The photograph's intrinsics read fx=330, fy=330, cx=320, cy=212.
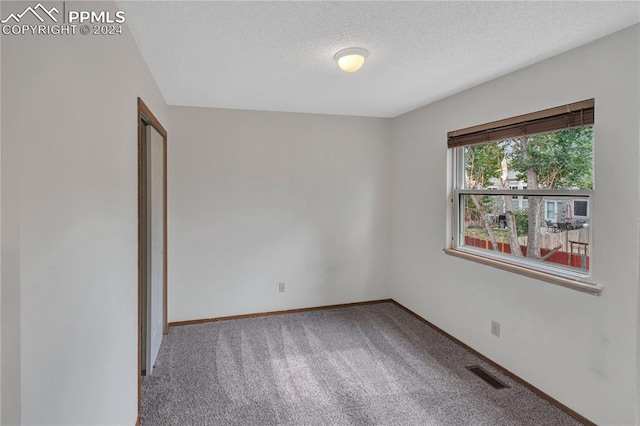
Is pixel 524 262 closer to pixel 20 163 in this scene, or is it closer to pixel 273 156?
pixel 273 156

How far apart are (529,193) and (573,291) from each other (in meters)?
0.78

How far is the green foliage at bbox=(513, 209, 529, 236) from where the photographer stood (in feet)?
8.74

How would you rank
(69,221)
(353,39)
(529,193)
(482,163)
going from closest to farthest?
(69,221)
(353,39)
(529,193)
(482,163)

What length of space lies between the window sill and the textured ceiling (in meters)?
1.52

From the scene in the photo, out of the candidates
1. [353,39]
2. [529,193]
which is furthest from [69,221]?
[529,193]

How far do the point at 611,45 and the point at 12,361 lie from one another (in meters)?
3.07

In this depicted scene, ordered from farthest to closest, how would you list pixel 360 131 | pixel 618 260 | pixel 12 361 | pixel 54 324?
pixel 360 131 < pixel 618 260 < pixel 54 324 < pixel 12 361

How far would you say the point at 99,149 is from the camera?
1.44 meters

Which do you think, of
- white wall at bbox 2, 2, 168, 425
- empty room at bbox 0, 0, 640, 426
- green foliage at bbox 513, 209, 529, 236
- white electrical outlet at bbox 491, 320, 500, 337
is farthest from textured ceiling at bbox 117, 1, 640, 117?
white electrical outlet at bbox 491, 320, 500, 337

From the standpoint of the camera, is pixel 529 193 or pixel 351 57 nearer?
pixel 351 57

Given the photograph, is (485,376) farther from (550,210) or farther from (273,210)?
(273,210)

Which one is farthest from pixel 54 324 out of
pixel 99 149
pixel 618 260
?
pixel 618 260

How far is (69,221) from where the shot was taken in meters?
1.16

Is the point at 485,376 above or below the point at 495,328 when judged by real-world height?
below
